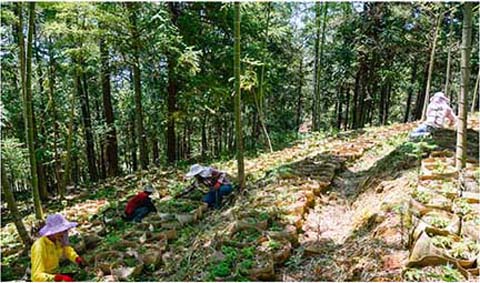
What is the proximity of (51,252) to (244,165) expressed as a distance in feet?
16.2

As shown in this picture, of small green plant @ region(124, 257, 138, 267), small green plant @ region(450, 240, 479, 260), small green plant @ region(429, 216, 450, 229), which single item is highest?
small green plant @ region(429, 216, 450, 229)

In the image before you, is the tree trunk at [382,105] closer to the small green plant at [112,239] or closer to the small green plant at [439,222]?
the small green plant at [112,239]

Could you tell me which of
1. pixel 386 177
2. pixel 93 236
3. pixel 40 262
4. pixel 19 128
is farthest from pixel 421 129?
pixel 19 128

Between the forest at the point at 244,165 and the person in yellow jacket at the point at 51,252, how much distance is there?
0.48 ft

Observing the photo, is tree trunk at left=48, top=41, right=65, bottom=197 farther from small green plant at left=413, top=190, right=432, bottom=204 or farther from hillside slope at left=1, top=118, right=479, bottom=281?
small green plant at left=413, top=190, right=432, bottom=204

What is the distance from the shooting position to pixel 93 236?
5863 millimetres

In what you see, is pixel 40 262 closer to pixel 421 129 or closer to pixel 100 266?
pixel 100 266

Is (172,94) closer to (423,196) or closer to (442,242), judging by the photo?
(423,196)

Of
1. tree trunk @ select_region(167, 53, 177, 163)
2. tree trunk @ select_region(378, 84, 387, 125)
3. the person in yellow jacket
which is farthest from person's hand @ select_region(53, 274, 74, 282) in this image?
tree trunk @ select_region(378, 84, 387, 125)

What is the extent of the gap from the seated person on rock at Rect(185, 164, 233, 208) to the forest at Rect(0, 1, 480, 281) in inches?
3.3

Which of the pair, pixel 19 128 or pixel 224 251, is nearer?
pixel 224 251

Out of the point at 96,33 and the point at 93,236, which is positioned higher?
the point at 96,33

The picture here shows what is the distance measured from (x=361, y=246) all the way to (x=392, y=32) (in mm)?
12713

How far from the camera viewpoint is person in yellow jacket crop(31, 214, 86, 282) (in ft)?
13.4
